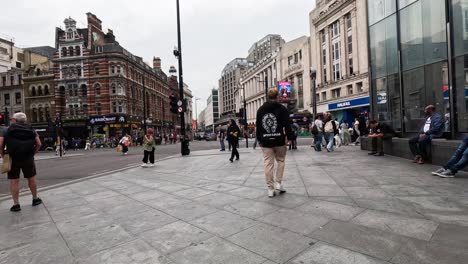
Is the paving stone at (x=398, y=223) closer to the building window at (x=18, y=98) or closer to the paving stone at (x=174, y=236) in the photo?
the paving stone at (x=174, y=236)

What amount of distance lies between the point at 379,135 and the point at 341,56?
32.5 meters

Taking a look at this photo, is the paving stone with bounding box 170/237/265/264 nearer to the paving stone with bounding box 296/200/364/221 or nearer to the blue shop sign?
the paving stone with bounding box 296/200/364/221

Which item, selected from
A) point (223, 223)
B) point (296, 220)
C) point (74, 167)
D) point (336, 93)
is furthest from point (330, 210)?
point (336, 93)

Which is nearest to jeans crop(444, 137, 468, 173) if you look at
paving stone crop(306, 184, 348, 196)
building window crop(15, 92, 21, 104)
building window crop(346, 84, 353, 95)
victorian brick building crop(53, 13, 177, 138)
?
paving stone crop(306, 184, 348, 196)

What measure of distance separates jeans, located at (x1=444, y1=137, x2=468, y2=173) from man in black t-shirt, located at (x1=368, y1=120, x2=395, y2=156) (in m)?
4.12

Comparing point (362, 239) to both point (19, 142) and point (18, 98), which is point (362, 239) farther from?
point (18, 98)

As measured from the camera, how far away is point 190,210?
4.18 metres

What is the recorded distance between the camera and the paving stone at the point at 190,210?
3901 millimetres

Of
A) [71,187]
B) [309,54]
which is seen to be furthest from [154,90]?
[71,187]

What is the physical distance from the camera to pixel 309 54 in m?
47.4

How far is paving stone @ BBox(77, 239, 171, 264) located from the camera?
2.62 m

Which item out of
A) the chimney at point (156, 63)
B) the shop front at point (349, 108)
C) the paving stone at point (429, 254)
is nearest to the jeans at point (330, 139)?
the paving stone at point (429, 254)

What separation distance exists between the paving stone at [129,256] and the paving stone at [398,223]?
7.61ft

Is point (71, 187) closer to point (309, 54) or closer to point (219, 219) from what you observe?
point (219, 219)
